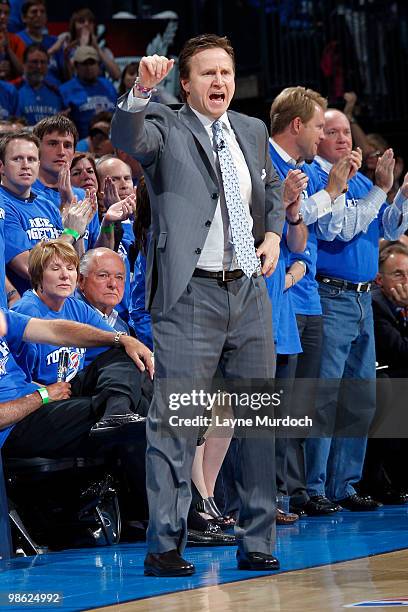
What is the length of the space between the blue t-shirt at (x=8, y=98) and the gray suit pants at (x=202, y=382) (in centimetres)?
564

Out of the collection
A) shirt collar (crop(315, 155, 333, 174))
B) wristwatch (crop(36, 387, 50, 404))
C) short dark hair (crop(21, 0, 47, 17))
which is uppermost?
short dark hair (crop(21, 0, 47, 17))

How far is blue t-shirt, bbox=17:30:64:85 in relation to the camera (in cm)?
1063

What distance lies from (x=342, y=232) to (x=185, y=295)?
7.10ft

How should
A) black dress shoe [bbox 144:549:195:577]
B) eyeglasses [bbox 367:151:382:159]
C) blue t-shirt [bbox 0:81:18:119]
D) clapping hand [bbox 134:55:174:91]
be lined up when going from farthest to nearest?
blue t-shirt [bbox 0:81:18:119]
eyeglasses [bbox 367:151:382:159]
black dress shoe [bbox 144:549:195:577]
clapping hand [bbox 134:55:174:91]

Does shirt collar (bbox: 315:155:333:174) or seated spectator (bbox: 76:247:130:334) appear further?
shirt collar (bbox: 315:155:333:174)

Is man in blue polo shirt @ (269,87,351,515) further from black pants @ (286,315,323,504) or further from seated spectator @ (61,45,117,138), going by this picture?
seated spectator @ (61,45,117,138)

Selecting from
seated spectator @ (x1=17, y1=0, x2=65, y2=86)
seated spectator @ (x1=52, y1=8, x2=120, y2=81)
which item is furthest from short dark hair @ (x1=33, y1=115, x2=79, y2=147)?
seated spectator @ (x1=17, y1=0, x2=65, y2=86)

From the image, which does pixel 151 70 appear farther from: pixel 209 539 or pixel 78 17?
pixel 78 17

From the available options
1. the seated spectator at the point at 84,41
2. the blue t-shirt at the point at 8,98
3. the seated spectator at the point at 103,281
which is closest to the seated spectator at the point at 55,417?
the seated spectator at the point at 103,281

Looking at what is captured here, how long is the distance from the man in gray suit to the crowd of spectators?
18.2 inches

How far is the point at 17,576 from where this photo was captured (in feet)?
15.1

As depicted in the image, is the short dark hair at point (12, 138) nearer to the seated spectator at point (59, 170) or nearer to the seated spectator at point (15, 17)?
the seated spectator at point (59, 170)

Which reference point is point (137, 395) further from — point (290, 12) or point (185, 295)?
point (290, 12)

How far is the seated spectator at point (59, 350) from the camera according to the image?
18.1ft
